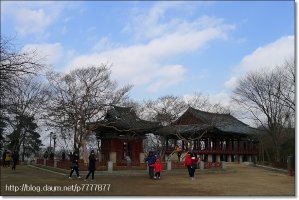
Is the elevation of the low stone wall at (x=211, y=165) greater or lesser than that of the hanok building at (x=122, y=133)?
lesser

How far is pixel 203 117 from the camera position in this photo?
1678 inches

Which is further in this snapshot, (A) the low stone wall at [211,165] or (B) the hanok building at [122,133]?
(B) the hanok building at [122,133]

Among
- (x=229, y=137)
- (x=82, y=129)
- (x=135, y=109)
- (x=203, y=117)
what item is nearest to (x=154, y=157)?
(x=82, y=129)

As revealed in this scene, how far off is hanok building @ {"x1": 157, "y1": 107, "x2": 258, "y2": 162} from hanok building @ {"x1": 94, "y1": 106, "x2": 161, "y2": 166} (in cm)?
223

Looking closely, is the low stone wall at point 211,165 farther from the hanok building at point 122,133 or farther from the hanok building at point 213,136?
the hanok building at point 213,136

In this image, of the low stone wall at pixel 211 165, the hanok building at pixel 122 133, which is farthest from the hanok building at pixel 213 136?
the low stone wall at pixel 211 165

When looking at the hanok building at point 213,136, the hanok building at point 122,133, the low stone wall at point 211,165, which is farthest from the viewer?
the hanok building at point 213,136

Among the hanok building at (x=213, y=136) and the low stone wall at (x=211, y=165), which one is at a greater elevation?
the hanok building at (x=213, y=136)

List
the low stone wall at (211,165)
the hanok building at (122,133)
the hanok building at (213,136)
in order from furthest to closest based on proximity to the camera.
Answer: the hanok building at (213,136), the hanok building at (122,133), the low stone wall at (211,165)

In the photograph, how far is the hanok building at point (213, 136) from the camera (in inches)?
1581

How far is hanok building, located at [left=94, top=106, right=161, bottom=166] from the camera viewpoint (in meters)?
31.5

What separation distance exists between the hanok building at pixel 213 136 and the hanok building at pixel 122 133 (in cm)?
223

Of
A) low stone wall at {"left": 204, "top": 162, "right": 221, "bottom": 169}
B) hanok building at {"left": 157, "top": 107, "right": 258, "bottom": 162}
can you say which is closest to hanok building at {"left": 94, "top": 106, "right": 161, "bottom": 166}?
hanok building at {"left": 157, "top": 107, "right": 258, "bottom": 162}

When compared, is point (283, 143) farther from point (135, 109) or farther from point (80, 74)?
point (80, 74)
